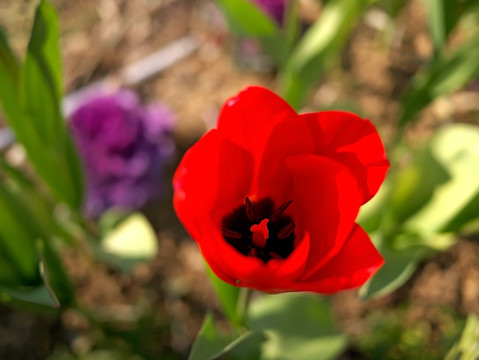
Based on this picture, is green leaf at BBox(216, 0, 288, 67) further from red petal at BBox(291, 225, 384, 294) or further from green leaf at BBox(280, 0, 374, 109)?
red petal at BBox(291, 225, 384, 294)

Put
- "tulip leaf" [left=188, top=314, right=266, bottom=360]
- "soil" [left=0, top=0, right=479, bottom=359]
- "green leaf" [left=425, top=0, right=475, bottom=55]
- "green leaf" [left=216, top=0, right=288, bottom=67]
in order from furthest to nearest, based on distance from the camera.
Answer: "soil" [left=0, top=0, right=479, bottom=359] → "green leaf" [left=216, top=0, right=288, bottom=67] → "green leaf" [left=425, top=0, right=475, bottom=55] → "tulip leaf" [left=188, top=314, right=266, bottom=360]

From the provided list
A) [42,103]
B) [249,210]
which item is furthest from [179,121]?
[249,210]

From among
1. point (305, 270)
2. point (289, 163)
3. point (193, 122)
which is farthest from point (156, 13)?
point (305, 270)

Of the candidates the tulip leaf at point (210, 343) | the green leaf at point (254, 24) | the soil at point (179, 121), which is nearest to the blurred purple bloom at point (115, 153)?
the soil at point (179, 121)

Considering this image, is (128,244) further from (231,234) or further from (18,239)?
(231,234)

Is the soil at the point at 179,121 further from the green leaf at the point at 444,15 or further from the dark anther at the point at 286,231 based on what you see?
the dark anther at the point at 286,231

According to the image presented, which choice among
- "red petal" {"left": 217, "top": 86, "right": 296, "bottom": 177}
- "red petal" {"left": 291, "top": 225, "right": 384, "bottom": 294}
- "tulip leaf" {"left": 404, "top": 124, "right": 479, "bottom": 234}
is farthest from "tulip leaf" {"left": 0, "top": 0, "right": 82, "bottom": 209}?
"tulip leaf" {"left": 404, "top": 124, "right": 479, "bottom": 234}

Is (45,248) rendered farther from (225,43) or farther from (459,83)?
(225,43)
